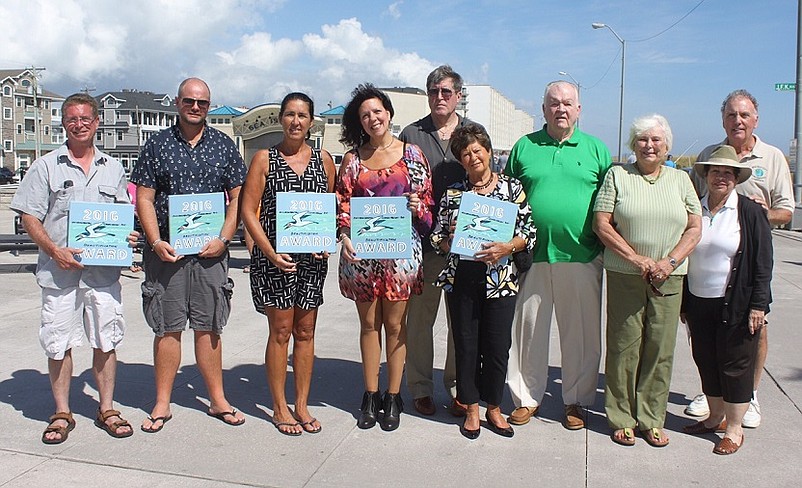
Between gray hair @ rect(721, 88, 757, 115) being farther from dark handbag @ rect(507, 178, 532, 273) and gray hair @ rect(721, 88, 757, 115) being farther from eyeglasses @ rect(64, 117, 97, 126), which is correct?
eyeglasses @ rect(64, 117, 97, 126)

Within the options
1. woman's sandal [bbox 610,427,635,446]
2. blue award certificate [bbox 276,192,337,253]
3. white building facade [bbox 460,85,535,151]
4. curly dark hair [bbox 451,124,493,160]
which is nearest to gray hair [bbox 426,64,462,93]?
curly dark hair [bbox 451,124,493,160]

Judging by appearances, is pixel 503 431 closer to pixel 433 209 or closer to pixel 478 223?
pixel 478 223

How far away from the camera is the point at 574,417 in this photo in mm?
4551

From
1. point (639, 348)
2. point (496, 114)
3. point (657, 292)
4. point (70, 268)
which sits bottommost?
point (639, 348)

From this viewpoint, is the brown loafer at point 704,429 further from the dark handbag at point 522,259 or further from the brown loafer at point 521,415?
the dark handbag at point 522,259

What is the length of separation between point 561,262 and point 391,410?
1430 mm

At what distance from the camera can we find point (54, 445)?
4.14 meters

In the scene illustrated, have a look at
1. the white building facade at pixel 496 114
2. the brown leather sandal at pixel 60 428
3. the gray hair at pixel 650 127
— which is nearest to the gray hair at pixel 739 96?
the gray hair at pixel 650 127

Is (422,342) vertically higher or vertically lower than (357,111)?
lower

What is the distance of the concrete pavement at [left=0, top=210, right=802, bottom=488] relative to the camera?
3750mm

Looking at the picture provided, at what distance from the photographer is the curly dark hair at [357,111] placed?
4469 mm

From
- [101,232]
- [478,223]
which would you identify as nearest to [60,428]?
[101,232]

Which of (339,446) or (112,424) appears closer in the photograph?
(339,446)

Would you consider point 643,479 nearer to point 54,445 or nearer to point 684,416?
point 684,416
